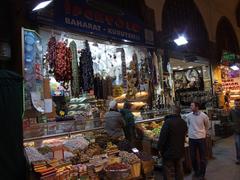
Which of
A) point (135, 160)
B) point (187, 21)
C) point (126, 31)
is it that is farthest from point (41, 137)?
point (187, 21)

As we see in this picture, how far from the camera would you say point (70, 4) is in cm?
772

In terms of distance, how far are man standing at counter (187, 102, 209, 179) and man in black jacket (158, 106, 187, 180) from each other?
4.33ft

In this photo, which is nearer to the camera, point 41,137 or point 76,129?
point 41,137

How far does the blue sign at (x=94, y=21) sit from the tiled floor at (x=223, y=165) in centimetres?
Answer: 413

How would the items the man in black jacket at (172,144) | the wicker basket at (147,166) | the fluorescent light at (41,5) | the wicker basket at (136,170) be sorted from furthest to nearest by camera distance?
the fluorescent light at (41,5) < the wicker basket at (147,166) < the man in black jacket at (172,144) < the wicker basket at (136,170)

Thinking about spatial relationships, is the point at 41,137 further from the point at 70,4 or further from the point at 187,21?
the point at 187,21

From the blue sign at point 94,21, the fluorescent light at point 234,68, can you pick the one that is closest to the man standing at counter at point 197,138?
the blue sign at point 94,21

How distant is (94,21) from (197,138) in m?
4.02

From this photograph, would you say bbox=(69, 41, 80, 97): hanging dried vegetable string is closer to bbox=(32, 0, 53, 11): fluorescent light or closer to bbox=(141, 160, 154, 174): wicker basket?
bbox=(32, 0, 53, 11): fluorescent light

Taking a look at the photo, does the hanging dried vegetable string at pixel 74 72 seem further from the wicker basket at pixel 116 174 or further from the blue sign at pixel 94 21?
the wicker basket at pixel 116 174

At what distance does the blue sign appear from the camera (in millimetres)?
7402

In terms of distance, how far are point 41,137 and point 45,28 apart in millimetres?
2704

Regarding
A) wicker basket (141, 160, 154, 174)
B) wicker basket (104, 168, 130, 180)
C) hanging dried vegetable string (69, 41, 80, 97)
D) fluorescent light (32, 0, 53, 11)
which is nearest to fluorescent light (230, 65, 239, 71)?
hanging dried vegetable string (69, 41, 80, 97)

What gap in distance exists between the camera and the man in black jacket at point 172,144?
19.5 ft
